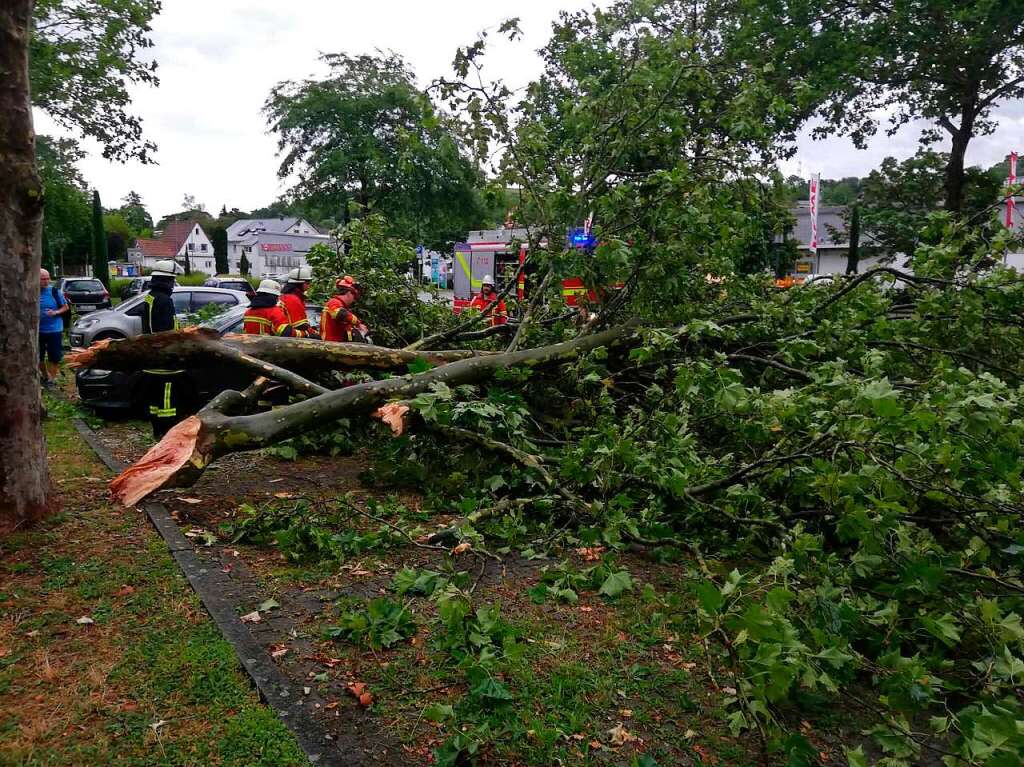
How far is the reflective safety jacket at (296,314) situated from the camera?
7.94 m

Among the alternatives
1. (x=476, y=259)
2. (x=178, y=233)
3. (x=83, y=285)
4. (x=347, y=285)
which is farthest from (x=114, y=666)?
(x=178, y=233)

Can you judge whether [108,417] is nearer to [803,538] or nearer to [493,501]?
[493,501]

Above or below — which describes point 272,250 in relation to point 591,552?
above

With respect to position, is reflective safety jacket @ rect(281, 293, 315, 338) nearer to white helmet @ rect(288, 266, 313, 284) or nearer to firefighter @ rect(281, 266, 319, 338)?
firefighter @ rect(281, 266, 319, 338)

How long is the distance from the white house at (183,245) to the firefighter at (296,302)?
8029 centimetres

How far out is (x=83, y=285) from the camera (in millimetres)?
27953

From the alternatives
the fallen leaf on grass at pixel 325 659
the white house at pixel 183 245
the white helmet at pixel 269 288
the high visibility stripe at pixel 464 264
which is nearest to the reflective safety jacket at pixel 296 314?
the white helmet at pixel 269 288

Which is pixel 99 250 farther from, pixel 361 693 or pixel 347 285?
pixel 361 693

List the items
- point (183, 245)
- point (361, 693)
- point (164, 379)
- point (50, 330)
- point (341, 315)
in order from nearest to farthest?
point (361, 693)
point (164, 379)
point (341, 315)
point (50, 330)
point (183, 245)

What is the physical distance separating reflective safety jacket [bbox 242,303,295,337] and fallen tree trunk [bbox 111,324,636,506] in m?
2.56

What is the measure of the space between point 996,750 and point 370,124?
27.9 m

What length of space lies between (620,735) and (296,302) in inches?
246

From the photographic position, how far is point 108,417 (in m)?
8.58

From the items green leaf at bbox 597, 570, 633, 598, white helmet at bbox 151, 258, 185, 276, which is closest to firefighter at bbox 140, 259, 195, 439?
white helmet at bbox 151, 258, 185, 276
